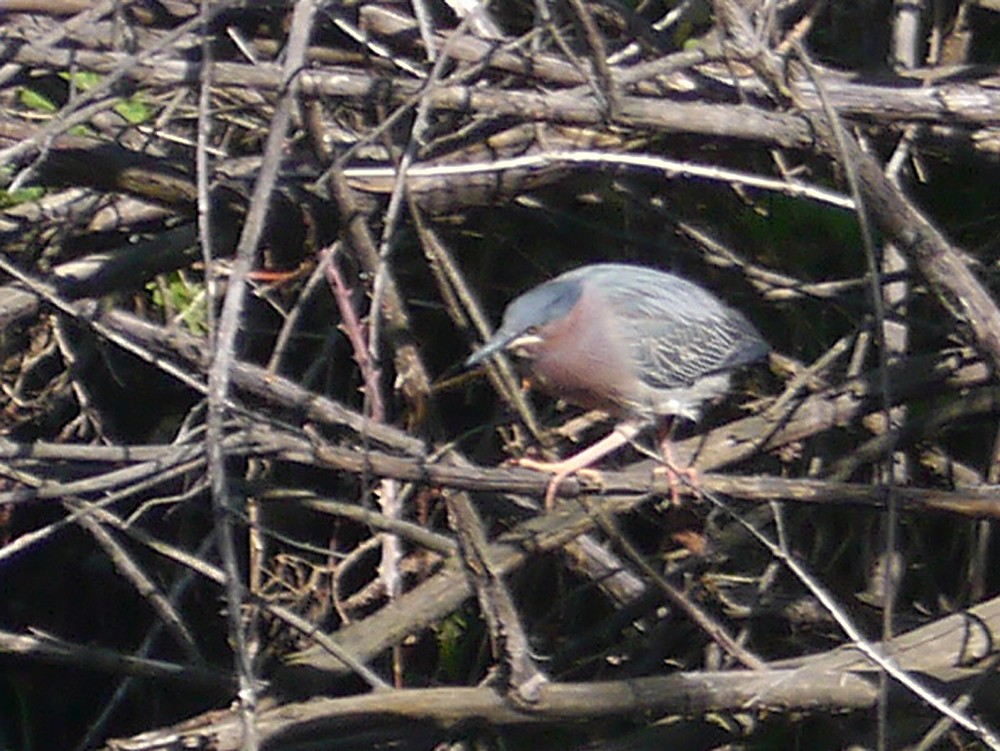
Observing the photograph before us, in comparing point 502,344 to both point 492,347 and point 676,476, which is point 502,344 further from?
point 676,476

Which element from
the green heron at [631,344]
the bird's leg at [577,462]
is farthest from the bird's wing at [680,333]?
the bird's leg at [577,462]

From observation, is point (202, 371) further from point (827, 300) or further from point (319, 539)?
point (827, 300)

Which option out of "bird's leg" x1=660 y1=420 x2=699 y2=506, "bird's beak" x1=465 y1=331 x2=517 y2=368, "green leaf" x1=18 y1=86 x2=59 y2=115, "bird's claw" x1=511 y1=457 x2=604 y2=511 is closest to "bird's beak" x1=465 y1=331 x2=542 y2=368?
"bird's beak" x1=465 y1=331 x2=517 y2=368

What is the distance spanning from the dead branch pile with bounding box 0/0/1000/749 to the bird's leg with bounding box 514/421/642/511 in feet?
0.17

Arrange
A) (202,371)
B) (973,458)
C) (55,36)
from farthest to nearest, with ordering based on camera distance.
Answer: (973,458) → (202,371) → (55,36)

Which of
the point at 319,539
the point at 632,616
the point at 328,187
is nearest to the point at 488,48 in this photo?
the point at 328,187

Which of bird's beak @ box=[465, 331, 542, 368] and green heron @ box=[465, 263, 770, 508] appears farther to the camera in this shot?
green heron @ box=[465, 263, 770, 508]

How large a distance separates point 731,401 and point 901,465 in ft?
1.77

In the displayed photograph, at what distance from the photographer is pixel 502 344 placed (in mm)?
3268

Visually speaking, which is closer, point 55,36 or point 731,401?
point 55,36

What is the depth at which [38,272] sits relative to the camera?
357 centimetres

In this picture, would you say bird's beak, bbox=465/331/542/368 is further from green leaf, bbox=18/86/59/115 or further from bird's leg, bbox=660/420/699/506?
green leaf, bbox=18/86/59/115

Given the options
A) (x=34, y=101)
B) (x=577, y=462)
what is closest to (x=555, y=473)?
(x=577, y=462)

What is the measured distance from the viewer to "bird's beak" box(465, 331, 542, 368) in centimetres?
311
